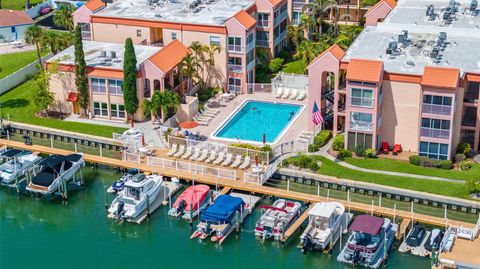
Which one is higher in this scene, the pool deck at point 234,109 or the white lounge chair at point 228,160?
the pool deck at point 234,109

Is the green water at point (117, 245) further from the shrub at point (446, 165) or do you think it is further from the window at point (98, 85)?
the window at point (98, 85)

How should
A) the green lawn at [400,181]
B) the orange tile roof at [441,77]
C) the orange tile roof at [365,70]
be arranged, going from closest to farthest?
the green lawn at [400,181], the orange tile roof at [441,77], the orange tile roof at [365,70]

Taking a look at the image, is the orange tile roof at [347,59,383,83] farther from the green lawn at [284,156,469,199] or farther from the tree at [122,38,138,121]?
the tree at [122,38,138,121]

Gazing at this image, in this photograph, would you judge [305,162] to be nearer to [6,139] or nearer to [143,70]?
[143,70]

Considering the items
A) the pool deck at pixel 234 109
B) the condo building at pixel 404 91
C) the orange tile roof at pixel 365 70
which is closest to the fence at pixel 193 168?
the pool deck at pixel 234 109

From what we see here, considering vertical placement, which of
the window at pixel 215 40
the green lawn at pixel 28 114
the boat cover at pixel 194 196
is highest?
the window at pixel 215 40

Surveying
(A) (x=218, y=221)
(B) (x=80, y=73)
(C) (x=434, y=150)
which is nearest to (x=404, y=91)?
(C) (x=434, y=150)
